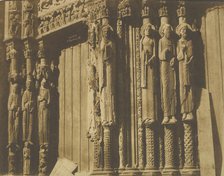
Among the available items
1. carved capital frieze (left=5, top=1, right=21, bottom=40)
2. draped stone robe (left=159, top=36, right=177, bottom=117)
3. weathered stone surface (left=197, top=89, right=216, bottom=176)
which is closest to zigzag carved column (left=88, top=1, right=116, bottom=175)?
draped stone robe (left=159, top=36, right=177, bottom=117)

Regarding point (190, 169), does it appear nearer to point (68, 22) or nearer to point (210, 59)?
point (210, 59)

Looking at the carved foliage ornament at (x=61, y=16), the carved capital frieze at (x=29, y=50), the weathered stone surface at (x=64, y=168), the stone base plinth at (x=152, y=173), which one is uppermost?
the carved foliage ornament at (x=61, y=16)

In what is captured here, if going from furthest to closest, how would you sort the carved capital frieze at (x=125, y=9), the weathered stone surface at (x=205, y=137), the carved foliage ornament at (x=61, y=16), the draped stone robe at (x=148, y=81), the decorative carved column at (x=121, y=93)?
1. the carved foliage ornament at (x=61, y=16)
2. the carved capital frieze at (x=125, y=9)
3. the decorative carved column at (x=121, y=93)
4. the draped stone robe at (x=148, y=81)
5. the weathered stone surface at (x=205, y=137)

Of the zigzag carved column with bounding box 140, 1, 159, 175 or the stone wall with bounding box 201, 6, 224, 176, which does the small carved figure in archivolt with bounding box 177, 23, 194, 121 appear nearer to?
the stone wall with bounding box 201, 6, 224, 176

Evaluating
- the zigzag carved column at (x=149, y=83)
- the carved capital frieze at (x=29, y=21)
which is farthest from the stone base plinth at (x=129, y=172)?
the carved capital frieze at (x=29, y=21)

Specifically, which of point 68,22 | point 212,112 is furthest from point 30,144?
point 212,112

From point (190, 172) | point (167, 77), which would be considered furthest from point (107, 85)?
point (190, 172)

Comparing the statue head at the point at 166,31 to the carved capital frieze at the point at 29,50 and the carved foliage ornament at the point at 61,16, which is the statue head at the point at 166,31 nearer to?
the carved foliage ornament at the point at 61,16

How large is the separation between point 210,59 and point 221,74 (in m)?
0.31

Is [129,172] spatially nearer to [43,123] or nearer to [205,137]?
[205,137]

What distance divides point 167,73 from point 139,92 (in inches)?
22.6

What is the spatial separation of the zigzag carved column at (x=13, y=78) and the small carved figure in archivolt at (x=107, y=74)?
2781 millimetres

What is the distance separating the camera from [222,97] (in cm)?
795

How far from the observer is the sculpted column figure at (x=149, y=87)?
26.5ft
